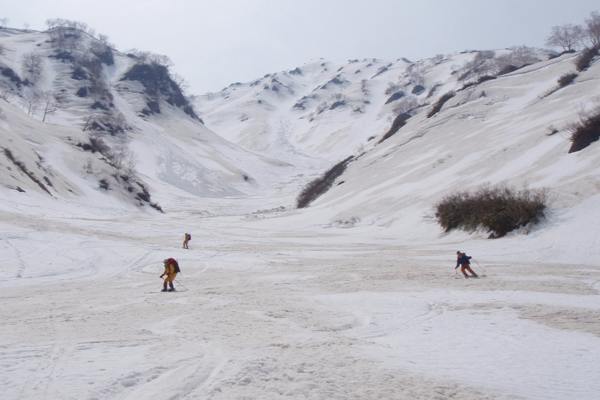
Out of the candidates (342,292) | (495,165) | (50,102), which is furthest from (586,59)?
(50,102)

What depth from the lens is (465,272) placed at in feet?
54.9

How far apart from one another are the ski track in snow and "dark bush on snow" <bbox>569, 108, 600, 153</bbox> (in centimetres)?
1623

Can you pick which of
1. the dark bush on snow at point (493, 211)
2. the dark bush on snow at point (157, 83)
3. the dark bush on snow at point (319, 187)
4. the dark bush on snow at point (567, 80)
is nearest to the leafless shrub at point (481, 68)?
the dark bush on snow at point (567, 80)

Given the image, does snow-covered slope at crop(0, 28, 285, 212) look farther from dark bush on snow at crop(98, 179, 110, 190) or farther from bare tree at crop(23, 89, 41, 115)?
bare tree at crop(23, 89, 41, 115)

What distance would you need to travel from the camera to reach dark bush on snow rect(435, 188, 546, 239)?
25.1 metres

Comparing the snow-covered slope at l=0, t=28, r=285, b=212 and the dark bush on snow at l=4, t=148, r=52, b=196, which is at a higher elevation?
the snow-covered slope at l=0, t=28, r=285, b=212

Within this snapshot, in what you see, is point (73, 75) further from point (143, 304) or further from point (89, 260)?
point (143, 304)

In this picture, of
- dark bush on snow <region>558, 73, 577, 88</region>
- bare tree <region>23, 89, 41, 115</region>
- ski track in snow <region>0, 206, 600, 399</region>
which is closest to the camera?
ski track in snow <region>0, 206, 600, 399</region>

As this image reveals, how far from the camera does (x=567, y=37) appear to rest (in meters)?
96.1

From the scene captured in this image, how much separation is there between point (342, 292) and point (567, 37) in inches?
3976

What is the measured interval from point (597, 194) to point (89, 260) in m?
23.9

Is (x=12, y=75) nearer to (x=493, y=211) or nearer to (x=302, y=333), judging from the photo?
(x=493, y=211)

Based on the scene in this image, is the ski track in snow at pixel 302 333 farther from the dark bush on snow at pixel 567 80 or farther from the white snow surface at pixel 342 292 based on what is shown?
the dark bush on snow at pixel 567 80

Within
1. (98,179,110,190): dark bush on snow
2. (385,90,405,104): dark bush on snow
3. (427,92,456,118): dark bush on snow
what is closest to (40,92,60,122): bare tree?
(98,179,110,190): dark bush on snow
